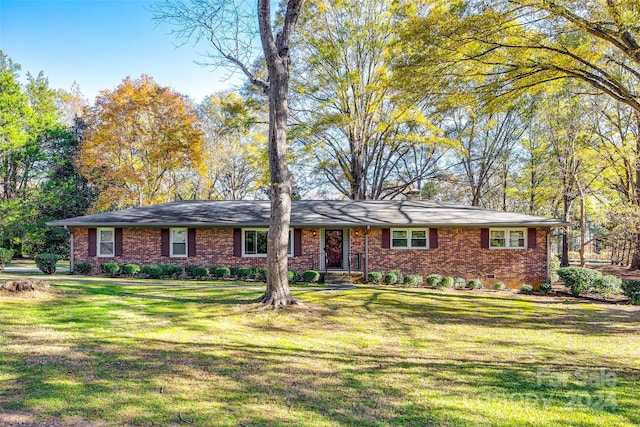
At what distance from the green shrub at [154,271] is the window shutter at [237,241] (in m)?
3.02

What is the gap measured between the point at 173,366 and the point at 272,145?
547 centimetres

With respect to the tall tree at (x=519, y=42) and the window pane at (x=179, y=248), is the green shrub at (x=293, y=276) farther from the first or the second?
the tall tree at (x=519, y=42)

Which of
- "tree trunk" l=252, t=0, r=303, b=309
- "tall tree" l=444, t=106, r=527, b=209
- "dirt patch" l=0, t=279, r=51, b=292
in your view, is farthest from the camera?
"tall tree" l=444, t=106, r=527, b=209

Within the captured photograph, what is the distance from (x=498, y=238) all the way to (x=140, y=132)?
20.2m

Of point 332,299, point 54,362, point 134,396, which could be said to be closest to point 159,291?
point 332,299

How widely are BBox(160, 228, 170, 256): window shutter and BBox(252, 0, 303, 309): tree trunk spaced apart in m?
9.02

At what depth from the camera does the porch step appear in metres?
15.3

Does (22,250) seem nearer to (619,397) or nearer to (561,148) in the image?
(619,397)

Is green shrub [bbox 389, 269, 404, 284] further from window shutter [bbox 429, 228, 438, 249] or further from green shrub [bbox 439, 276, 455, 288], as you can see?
window shutter [bbox 429, 228, 438, 249]

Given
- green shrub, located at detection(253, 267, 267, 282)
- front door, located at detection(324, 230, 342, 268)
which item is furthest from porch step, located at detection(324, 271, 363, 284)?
green shrub, located at detection(253, 267, 267, 282)

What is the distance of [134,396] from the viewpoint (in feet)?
13.1

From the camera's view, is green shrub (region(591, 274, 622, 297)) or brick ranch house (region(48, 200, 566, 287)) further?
brick ranch house (region(48, 200, 566, 287))

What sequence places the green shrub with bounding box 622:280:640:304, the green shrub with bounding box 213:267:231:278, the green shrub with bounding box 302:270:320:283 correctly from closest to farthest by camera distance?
the green shrub with bounding box 622:280:640:304 < the green shrub with bounding box 302:270:320:283 < the green shrub with bounding box 213:267:231:278

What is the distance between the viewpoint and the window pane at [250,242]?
16.5 metres
